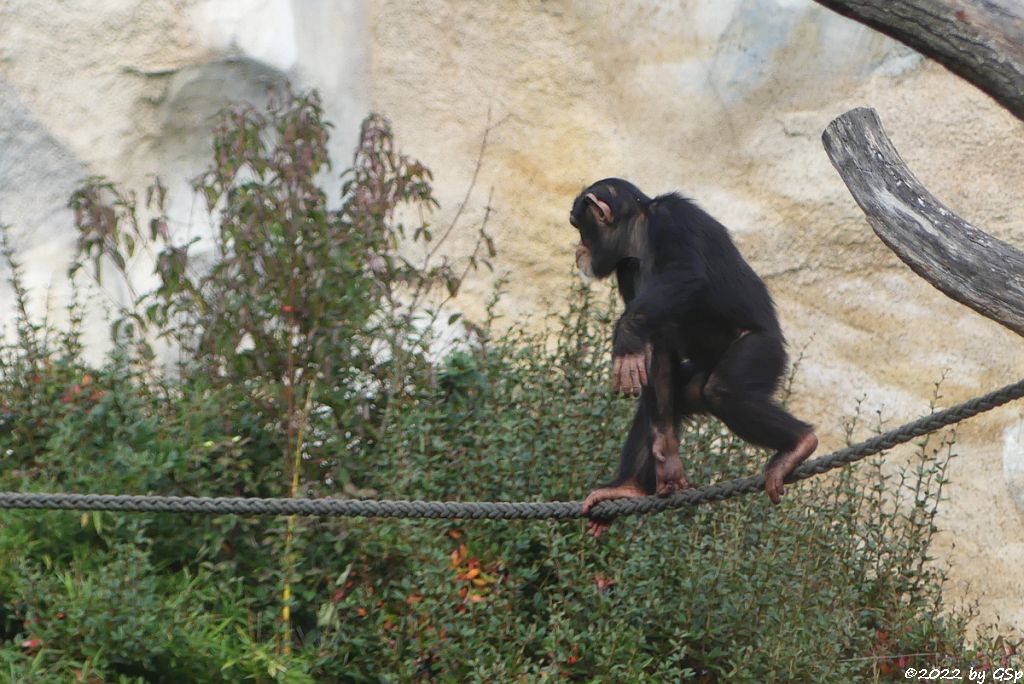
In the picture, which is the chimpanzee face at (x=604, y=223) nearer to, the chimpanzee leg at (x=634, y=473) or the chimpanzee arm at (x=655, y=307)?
the chimpanzee arm at (x=655, y=307)

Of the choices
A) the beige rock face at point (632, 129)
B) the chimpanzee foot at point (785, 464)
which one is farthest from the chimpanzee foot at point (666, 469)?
the beige rock face at point (632, 129)

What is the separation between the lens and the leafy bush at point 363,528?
5.04 metres

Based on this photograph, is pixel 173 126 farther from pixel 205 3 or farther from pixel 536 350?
pixel 536 350

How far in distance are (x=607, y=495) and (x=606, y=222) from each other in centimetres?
101

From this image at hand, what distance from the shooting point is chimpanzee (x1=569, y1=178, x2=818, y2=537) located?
13.3ft

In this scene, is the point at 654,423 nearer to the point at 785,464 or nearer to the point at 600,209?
the point at 785,464

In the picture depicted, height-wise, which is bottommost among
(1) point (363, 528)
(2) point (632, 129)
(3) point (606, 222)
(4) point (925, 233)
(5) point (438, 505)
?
(5) point (438, 505)

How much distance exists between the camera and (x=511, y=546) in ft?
18.1

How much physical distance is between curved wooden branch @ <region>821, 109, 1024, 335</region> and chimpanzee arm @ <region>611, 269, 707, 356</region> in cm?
89

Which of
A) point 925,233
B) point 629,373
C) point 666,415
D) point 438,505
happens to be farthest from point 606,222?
point 925,233

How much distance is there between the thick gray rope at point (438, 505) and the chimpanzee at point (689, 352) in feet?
0.58

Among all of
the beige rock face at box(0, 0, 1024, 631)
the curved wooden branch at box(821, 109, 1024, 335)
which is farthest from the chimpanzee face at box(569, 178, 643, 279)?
the beige rock face at box(0, 0, 1024, 631)

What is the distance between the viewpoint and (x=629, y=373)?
402 cm

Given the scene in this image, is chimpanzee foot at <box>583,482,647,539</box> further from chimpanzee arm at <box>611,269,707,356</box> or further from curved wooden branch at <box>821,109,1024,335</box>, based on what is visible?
curved wooden branch at <box>821,109,1024,335</box>
